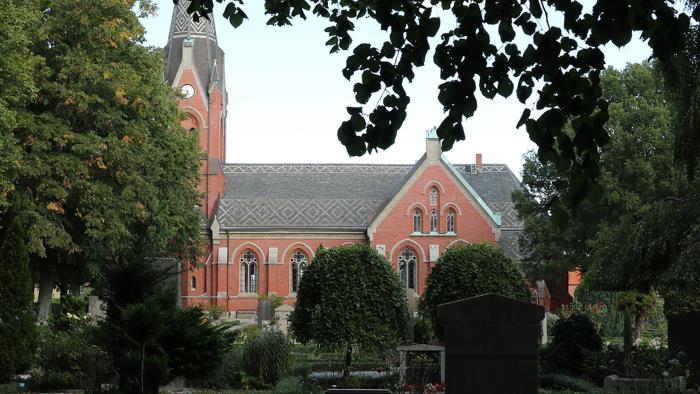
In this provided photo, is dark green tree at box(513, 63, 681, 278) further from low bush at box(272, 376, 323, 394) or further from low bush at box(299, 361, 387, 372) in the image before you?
low bush at box(272, 376, 323, 394)

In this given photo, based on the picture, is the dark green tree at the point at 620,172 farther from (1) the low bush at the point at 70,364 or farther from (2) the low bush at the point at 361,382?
(1) the low bush at the point at 70,364

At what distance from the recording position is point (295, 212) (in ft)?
192

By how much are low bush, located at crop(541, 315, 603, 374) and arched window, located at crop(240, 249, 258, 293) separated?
123 ft

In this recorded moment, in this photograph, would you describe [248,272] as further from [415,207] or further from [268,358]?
[268,358]

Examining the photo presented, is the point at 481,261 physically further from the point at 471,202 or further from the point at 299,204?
the point at 299,204

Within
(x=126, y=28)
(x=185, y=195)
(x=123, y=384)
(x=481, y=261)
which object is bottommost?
(x=123, y=384)

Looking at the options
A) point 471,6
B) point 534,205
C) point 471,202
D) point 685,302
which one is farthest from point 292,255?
point 471,6

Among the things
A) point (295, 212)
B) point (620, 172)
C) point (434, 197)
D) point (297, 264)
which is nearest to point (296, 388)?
point (620, 172)

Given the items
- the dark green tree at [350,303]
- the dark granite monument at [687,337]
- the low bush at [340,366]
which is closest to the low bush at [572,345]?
the dark granite monument at [687,337]

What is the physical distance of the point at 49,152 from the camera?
104 feet

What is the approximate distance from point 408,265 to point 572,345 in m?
35.8

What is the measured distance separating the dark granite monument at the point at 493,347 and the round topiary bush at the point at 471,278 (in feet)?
34.8

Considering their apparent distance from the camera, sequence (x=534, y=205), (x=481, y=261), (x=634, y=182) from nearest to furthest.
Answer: (x=481, y=261)
(x=634, y=182)
(x=534, y=205)

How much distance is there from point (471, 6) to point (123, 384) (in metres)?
8.06
